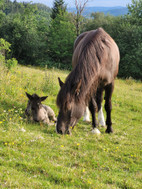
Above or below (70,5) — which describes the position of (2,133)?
below

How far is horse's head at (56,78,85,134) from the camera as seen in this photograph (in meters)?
4.61

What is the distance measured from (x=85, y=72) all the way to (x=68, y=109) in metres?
0.91

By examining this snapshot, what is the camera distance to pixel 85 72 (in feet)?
15.7

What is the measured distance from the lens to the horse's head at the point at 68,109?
181 inches

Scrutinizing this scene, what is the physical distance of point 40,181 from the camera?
300 centimetres

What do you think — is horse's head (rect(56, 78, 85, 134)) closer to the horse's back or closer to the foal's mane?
the foal's mane

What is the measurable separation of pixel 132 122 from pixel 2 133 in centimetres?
485

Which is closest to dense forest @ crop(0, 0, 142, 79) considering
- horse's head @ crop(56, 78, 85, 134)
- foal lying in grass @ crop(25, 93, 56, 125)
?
foal lying in grass @ crop(25, 93, 56, 125)

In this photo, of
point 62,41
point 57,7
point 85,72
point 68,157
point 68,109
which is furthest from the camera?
point 57,7

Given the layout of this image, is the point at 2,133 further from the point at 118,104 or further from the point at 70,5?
the point at 70,5

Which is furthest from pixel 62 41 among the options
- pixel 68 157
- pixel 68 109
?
pixel 68 157

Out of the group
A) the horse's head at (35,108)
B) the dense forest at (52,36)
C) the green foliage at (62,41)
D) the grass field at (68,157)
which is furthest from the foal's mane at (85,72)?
the green foliage at (62,41)

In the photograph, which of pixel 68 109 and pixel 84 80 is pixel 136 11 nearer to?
pixel 84 80

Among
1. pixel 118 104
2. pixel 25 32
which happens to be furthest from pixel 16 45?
pixel 118 104
